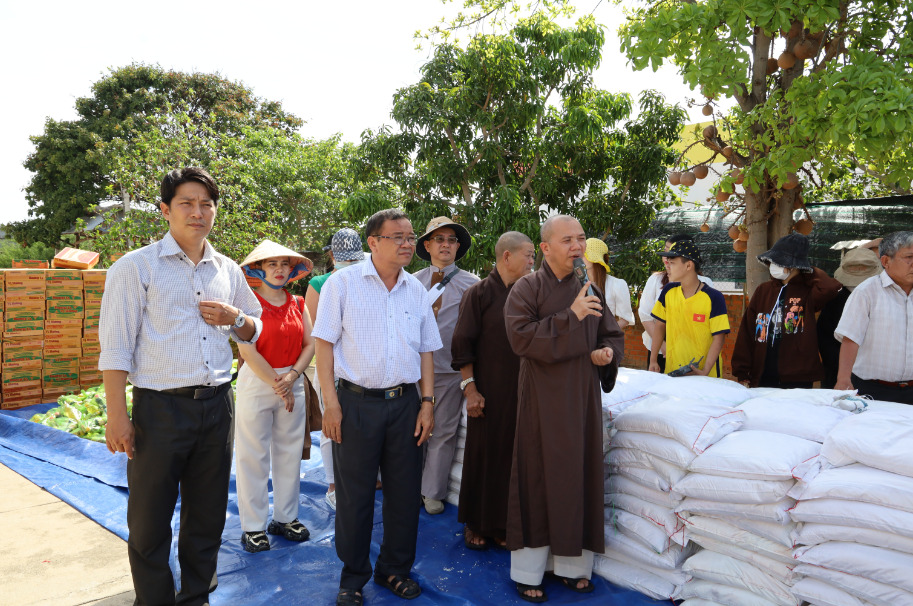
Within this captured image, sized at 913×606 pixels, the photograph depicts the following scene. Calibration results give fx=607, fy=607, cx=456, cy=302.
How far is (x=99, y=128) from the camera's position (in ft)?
69.8

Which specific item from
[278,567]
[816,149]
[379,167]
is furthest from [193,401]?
[379,167]

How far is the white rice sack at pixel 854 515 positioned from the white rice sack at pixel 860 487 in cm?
2

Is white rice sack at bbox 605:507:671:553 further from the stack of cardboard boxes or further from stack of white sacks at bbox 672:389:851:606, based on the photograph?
the stack of cardboard boxes

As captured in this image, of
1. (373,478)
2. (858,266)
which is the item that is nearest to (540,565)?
(373,478)

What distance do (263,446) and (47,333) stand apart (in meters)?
5.93

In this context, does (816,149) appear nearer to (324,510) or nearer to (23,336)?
(324,510)

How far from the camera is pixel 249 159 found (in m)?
15.4

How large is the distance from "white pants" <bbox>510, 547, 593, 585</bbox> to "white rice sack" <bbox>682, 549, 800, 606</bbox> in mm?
486

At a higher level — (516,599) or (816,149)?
(816,149)

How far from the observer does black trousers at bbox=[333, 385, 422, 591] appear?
3.01 m

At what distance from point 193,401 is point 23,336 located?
21.9 ft

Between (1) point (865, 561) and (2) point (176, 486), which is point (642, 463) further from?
(2) point (176, 486)

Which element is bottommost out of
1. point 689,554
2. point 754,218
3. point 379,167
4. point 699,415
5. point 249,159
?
point 689,554

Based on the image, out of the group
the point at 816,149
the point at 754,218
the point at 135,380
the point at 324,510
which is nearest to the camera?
the point at 135,380
